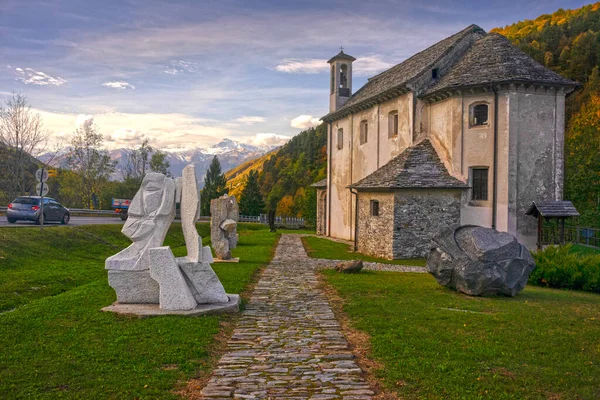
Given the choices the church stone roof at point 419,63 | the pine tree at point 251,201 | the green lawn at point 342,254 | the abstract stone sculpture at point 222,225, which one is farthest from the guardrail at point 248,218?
the church stone roof at point 419,63

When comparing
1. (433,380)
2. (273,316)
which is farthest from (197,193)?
(433,380)

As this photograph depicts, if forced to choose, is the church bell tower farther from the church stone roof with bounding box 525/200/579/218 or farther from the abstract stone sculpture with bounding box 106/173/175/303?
the abstract stone sculpture with bounding box 106/173/175/303

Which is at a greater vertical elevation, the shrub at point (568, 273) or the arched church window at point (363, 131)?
the arched church window at point (363, 131)

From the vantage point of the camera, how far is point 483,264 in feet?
38.1

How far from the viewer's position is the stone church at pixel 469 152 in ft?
66.3

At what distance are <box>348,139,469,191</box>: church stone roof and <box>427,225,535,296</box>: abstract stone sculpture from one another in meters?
8.59

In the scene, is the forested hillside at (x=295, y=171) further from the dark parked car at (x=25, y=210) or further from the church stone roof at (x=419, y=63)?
the dark parked car at (x=25, y=210)

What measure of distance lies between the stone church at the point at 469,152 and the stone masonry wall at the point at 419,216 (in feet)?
0.15

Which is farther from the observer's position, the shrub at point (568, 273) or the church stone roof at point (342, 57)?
the church stone roof at point (342, 57)

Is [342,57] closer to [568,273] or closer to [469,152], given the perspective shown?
[469,152]

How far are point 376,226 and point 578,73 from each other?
50.5m

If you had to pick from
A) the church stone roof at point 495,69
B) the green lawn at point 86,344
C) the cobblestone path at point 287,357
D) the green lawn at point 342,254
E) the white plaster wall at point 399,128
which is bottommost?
the green lawn at point 342,254

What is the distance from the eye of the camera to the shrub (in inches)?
576

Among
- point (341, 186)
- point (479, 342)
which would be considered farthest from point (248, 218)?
point (479, 342)
